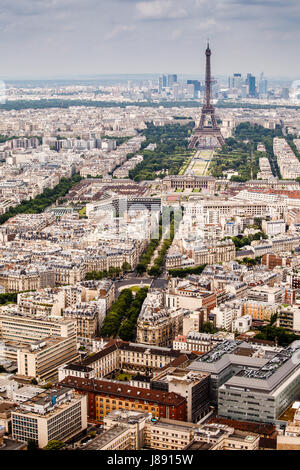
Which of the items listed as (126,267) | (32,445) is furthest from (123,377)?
(126,267)

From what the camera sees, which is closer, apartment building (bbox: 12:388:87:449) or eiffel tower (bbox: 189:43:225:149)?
apartment building (bbox: 12:388:87:449)

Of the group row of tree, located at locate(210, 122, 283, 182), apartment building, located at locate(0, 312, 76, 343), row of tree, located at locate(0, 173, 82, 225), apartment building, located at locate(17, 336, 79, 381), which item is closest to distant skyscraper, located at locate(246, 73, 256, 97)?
row of tree, located at locate(210, 122, 283, 182)

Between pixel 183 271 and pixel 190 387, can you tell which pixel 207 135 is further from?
pixel 190 387

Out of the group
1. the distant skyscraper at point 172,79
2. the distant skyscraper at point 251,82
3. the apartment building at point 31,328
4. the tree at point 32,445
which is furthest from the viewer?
the distant skyscraper at point 172,79

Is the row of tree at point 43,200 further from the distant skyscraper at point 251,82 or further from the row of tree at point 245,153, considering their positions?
the distant skyscraper at point 251,82

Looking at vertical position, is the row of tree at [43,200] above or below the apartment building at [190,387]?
above

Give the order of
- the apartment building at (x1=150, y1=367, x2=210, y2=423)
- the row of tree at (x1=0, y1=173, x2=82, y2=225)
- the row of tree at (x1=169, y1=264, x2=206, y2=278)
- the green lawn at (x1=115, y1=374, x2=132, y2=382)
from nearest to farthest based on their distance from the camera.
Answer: the apartment building at (x1=150, y1=367, x2=210, y2=423)
the green lawn at (x1=115, y1=374, x2=132, y2=382)
the row of tree at (x1=169, y1=264, x2=206, y2=278)
the row of tree at (x1=0, y1=173, x2=82, y2=225)

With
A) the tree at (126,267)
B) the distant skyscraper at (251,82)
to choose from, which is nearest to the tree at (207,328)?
the tree at (126,267)

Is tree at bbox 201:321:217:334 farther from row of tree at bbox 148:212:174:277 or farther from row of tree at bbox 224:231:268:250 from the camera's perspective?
row of tree at bbox 224:231:268:250

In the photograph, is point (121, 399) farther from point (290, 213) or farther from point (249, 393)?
point (290, 213)
